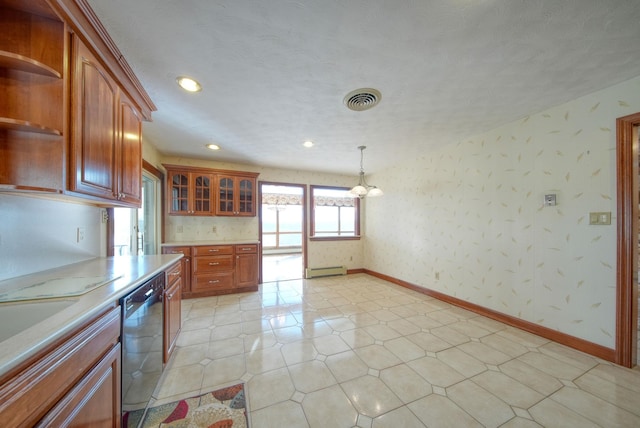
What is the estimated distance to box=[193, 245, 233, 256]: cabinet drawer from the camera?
3453 mm

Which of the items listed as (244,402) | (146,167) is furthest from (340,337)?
→ (146,167)

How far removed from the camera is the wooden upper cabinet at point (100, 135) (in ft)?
3.94

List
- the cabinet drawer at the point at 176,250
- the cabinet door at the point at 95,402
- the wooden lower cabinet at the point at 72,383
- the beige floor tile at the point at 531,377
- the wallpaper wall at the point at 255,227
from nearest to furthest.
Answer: the wooden lower cabinet at the point at 72,383, the cabinet door at the point at 95,402, the beige floor tile at the point at 531,377, the cabinet drawer at the point at 176,250, the wallpaper wall at the point at 255,227

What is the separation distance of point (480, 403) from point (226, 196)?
157 inches

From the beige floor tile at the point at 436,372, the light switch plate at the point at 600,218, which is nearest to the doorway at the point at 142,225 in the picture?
the beige floor tile at the point at 436,372

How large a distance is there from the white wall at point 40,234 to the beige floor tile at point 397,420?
2.36 metres

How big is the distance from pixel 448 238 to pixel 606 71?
2.16 metres

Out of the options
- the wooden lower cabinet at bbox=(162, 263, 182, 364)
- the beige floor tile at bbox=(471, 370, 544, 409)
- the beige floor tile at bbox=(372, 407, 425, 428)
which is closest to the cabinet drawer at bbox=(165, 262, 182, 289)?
the wooden lower cabinet at bbox=(162, 263, 182, 364)

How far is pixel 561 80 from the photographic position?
1783mm

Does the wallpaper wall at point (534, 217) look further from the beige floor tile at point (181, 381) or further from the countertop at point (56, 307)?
the countertop at point (56, 307)

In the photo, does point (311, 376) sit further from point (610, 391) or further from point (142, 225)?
point (142, 225)

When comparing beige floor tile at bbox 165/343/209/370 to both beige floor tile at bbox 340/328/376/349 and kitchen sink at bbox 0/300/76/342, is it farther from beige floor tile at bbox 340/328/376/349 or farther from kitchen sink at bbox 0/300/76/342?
beige floor tile at bbox 340/328/376/349

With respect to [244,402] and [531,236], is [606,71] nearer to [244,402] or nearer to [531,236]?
[531,236]

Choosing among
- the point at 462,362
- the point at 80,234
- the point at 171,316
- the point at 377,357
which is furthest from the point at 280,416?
the point at 80,234
